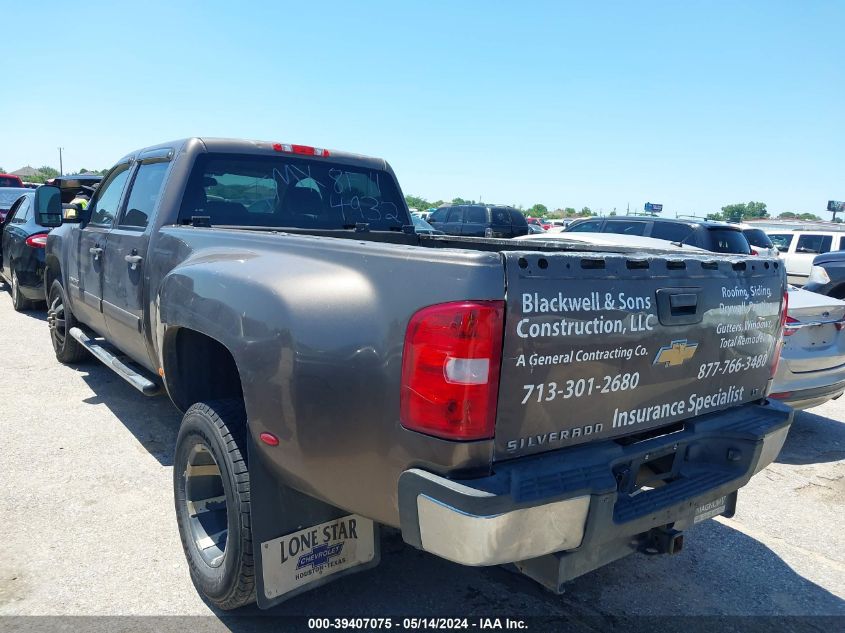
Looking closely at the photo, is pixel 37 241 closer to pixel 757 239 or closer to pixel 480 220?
pixel 480 220

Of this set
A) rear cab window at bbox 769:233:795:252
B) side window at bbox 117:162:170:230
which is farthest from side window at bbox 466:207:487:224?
side window at bbox 117:162:170:230

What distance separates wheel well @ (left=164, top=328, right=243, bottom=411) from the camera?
3.15 m

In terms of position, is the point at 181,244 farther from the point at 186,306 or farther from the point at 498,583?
the point at 498,583

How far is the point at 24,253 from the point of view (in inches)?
331

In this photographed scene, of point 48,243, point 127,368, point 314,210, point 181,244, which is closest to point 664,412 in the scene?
point 181,244

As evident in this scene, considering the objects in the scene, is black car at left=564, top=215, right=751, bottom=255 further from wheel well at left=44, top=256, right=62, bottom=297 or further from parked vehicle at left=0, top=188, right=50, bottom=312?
parked vehicle at left=0, top=188, right=50, bottom=312

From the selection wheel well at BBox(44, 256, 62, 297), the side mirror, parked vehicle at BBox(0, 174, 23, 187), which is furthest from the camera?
parked vehicle at BBox(0, 174, 23, 187)

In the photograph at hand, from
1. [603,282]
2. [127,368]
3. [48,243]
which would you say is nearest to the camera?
[603,282]

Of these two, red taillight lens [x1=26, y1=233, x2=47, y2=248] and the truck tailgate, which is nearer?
the truck tailgate

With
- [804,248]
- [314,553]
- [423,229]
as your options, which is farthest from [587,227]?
[314,553]

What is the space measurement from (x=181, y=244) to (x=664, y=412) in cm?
245

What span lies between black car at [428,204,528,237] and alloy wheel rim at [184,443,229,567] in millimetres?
14246

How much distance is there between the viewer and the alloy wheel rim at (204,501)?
2758 mm

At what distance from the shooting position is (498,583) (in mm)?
2953
